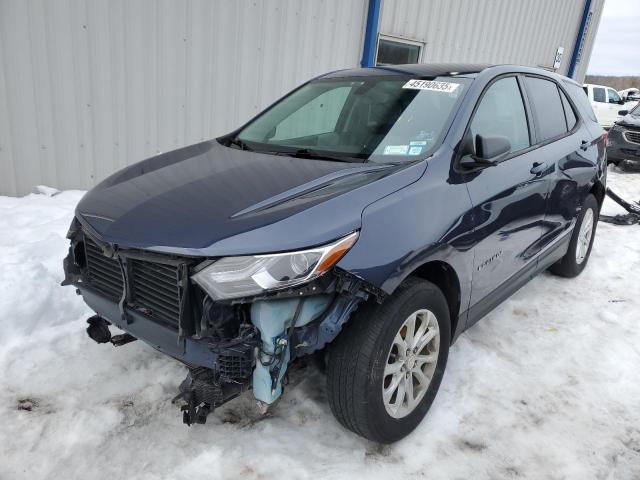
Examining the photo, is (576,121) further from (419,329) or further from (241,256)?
(241,256)

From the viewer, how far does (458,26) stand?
8922mm

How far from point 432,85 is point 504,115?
0.50 m

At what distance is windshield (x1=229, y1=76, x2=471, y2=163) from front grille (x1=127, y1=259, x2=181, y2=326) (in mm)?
1015

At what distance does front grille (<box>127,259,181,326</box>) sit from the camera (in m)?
1.95

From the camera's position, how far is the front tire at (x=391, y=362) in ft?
6.54

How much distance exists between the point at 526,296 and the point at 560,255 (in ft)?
1.36

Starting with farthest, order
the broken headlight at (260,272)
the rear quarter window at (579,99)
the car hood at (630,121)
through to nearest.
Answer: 1. the car hood at (630,121)
2. the rear quarter window at (579,99)
3. the broken headlight at (260,272)

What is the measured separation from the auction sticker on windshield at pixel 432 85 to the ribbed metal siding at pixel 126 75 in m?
3.57

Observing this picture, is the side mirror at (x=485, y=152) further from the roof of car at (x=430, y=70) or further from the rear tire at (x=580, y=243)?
the rear tire at (x=580, y=243)

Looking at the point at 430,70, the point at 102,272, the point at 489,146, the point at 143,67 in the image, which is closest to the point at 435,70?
the point at 430,70

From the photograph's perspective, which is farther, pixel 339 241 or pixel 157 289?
pixel 157 289

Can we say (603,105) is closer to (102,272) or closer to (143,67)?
(143,67)

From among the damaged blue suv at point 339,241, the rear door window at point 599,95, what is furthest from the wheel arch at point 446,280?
the rear door window at point 599,95

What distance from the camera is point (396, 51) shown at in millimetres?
8141
